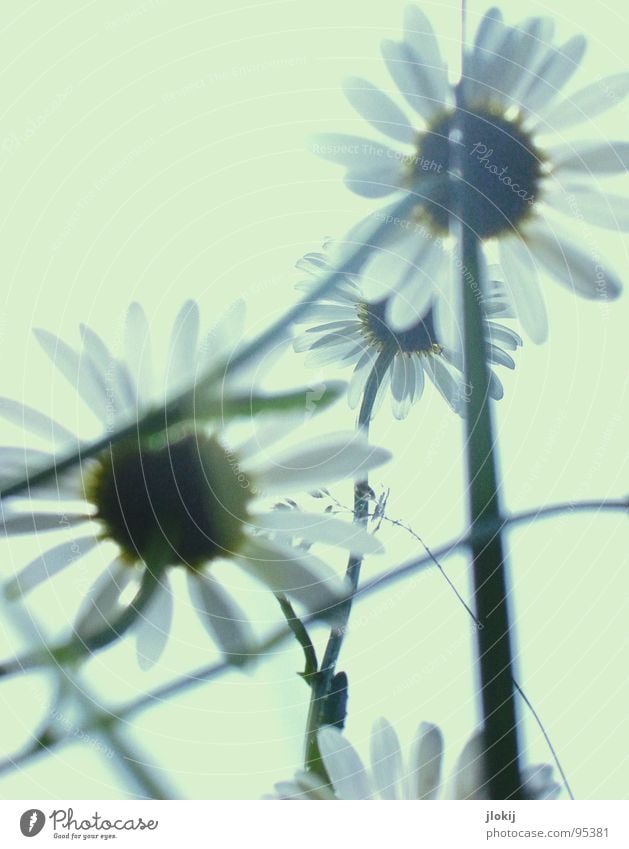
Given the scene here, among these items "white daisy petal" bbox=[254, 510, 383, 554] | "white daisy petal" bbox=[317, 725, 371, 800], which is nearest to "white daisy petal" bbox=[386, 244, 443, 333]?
"white daisy petal" bbox=[254, 510, 383, 554]

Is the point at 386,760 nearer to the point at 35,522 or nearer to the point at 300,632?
the point at 300,632

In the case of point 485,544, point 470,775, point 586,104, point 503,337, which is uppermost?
point 586,104

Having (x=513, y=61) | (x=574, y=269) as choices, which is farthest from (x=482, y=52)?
(x=574, y=269)

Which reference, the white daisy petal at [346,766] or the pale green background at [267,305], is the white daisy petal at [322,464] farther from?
the white daisy petal at [346,766]

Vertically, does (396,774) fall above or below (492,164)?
below
